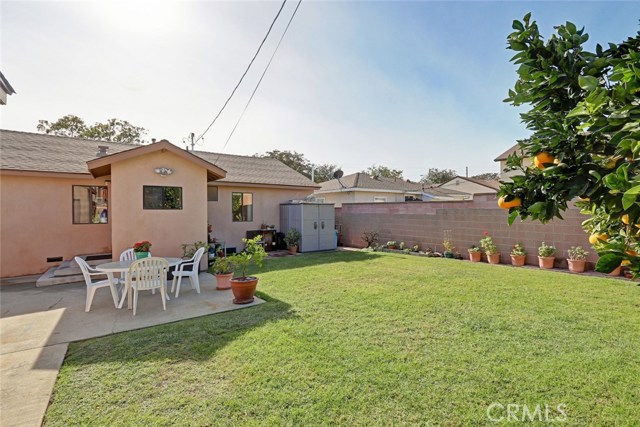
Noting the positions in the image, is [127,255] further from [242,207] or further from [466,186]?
[466,186]

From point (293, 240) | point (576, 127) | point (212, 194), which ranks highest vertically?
point (212, 194)

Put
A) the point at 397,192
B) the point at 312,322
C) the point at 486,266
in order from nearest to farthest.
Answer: the point at 312,322
the point at 486,266
the point at 397,192

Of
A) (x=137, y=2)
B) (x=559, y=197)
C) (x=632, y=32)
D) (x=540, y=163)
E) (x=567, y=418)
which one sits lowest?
(x=567, y=418)

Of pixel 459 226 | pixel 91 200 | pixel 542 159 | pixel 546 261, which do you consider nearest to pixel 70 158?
pixel 91 200

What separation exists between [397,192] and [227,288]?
17.5 m

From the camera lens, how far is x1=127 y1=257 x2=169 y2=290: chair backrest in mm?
5426

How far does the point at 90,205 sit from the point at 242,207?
17.1 feet

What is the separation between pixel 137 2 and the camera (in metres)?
5.90

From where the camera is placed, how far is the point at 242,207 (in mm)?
12875

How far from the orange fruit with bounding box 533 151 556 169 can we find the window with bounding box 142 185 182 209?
28.5 feet

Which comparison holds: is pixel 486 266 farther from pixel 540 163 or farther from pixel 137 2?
pixel 137 2

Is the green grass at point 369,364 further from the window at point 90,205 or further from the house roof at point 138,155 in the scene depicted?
the window at point 90,205

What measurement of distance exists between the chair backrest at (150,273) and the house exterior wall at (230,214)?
657 centimetres

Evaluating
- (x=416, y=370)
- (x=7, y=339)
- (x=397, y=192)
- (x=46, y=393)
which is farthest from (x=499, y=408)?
(x=397, y=192)
